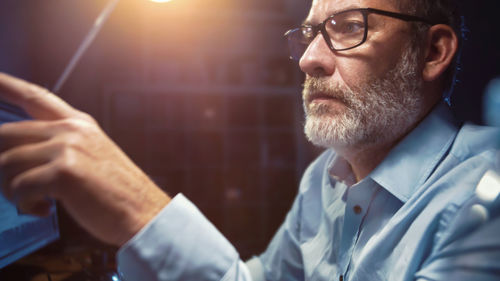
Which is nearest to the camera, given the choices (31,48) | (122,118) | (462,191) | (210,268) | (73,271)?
(210,268)

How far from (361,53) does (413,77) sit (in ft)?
0.64

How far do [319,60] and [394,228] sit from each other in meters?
0.55

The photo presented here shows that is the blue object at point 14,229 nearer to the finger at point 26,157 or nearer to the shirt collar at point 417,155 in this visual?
the finger at point 26,157

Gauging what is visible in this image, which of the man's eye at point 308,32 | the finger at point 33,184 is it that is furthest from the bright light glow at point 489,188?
the finger at point 33,184

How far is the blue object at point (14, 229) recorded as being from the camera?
0.73 meters

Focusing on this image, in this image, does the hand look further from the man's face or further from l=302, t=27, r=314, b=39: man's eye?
l=302, t=27, r=314, b=39: man's eye

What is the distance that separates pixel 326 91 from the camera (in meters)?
0.90

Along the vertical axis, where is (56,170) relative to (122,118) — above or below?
above

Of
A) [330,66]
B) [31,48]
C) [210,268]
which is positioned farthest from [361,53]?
[31,48]

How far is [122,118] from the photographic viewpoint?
333 cm

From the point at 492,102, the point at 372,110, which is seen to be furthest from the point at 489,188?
the point at 492,102

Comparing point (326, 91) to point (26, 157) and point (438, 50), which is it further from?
point (26, 157)

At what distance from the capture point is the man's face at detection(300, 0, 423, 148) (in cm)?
88

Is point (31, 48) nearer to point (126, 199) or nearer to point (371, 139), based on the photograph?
point (126, 199)
